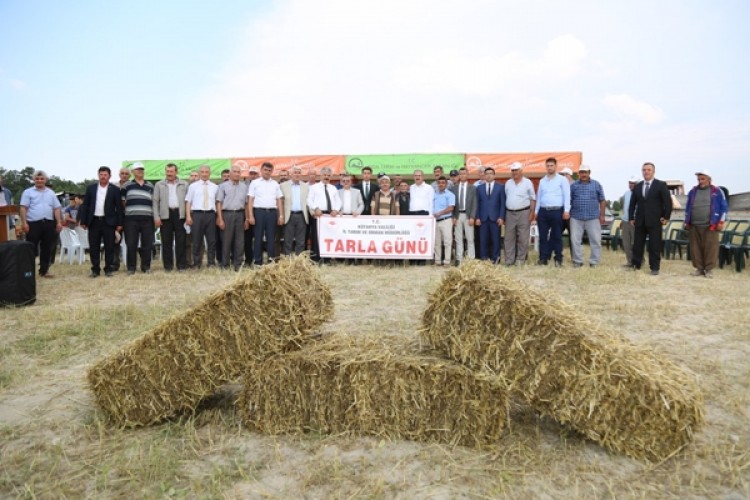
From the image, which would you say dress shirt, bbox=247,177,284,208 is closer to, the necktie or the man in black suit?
the necktie

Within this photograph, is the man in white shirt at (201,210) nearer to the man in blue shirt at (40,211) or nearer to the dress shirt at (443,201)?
the man in blue shirt at (40,211)

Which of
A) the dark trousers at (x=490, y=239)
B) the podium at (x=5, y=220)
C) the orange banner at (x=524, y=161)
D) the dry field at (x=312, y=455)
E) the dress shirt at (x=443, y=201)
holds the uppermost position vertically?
the orange banner at (x=524, y=161)

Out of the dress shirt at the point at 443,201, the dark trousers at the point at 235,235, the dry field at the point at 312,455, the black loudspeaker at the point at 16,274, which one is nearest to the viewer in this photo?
the dry field at the point at 312,455

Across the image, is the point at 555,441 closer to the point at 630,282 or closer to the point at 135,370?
the point at 135,370

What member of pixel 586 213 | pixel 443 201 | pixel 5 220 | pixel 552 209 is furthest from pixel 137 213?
pixel 586 213

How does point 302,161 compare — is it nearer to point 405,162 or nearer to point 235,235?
point 405,162

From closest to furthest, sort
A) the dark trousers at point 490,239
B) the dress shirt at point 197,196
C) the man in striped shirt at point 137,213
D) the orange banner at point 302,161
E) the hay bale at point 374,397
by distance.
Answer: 1. the hay bale at point 374,397
2. the man in striped shirt at point 137,213
3. the dress shirt at point 197,196
4. the dark trousers at point 490,239
5. the orange banner at point 302,161

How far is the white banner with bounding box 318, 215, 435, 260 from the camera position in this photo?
10547 millimetres

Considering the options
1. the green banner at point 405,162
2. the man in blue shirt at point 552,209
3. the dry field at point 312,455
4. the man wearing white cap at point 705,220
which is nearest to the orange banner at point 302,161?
the green banner at point 405,162

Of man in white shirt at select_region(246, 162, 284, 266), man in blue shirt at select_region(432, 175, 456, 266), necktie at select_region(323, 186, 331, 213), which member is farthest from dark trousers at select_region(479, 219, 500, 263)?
man in white shirt at select_region(246, 162, 284, 266)

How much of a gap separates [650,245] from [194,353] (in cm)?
874

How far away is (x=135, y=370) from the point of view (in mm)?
3166

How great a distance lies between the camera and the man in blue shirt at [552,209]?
9.94 m

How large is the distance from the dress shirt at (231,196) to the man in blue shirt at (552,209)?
234 inches
